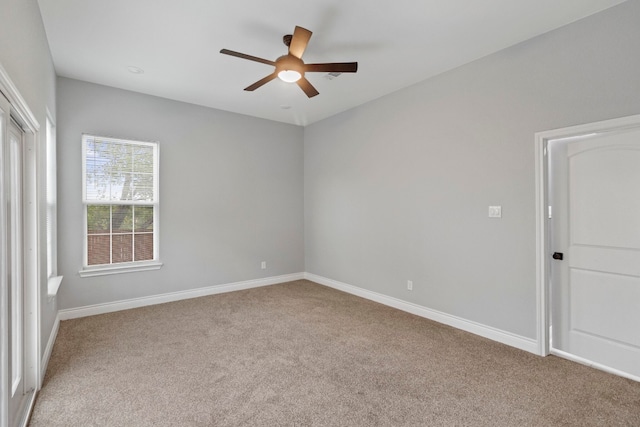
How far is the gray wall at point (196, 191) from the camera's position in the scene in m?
3.86

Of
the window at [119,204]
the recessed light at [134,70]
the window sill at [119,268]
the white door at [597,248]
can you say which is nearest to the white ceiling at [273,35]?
the recessed light at [134,70]

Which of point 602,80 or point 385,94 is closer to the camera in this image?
point 602,80

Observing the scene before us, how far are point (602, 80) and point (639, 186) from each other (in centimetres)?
88

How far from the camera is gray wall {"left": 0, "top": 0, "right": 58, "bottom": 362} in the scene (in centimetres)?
172

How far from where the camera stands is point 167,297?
4.55 meters

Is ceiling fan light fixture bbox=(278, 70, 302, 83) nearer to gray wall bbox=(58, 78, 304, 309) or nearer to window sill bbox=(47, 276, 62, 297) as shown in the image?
gray wall bbox=(58, 78, 304, 309)

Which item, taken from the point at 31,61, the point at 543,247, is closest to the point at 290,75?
the point at 31,61

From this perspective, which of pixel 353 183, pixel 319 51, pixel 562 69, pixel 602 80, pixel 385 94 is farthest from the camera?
pixel 353 183

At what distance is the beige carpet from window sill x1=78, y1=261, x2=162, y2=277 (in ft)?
1.87

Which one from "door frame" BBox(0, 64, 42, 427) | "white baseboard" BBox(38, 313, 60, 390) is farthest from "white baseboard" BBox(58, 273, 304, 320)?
"door frame" BBox(0, 64, 42, 427)

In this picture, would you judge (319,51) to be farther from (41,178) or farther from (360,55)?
(41,178)

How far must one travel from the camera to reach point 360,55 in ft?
10.8

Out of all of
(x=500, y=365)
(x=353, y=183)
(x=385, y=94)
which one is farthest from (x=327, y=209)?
(x=500, y=365)

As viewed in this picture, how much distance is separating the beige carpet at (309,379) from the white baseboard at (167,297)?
0.70ft
